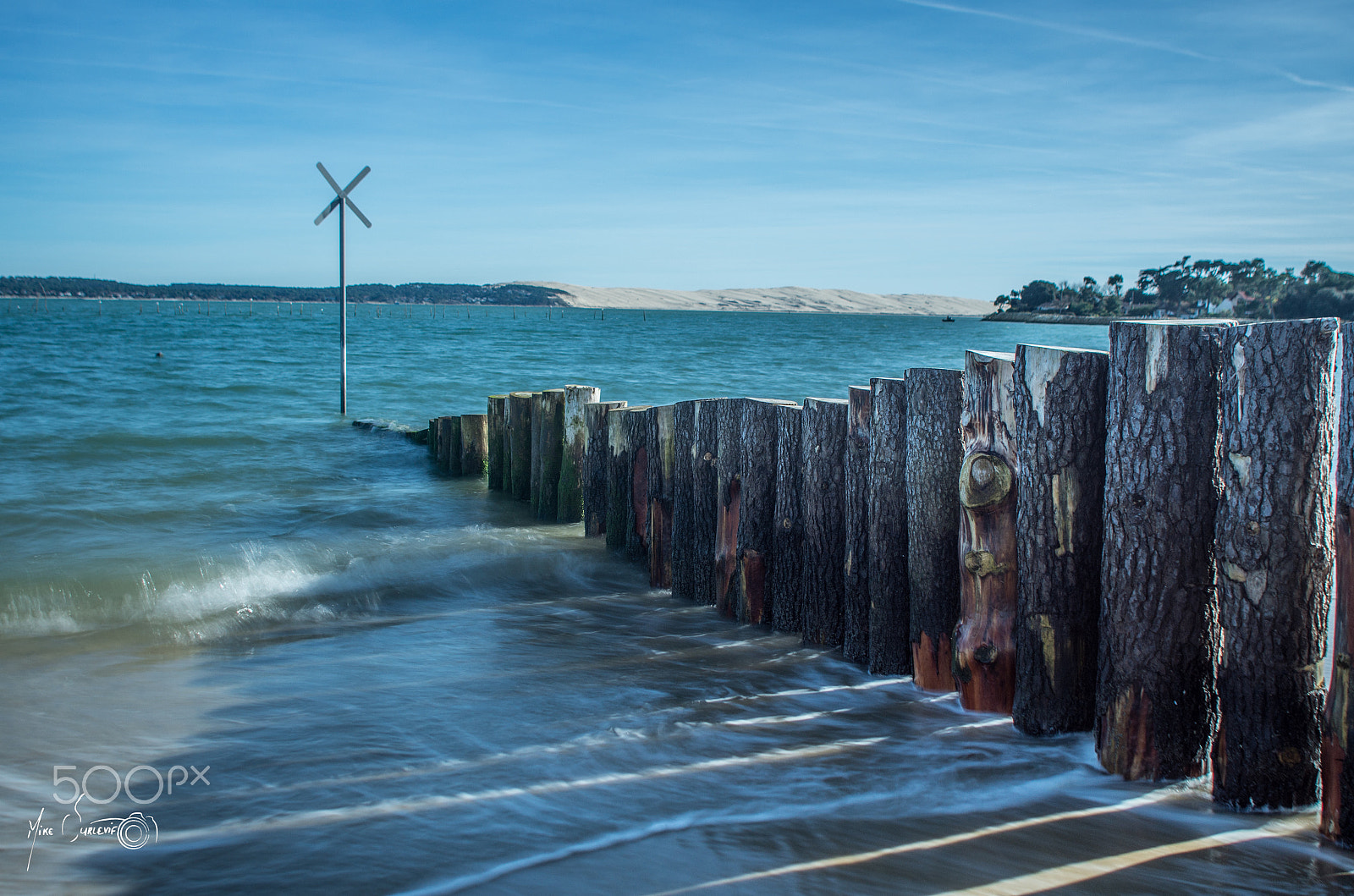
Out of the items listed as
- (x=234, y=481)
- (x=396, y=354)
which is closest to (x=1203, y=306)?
(x=396, y=354)

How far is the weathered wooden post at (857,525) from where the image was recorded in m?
4.57

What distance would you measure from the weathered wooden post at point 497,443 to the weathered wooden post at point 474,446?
959 mm

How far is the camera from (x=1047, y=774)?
347cm

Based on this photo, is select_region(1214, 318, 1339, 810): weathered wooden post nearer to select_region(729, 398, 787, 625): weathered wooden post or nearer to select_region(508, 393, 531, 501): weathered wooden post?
select_region(729, 398, 787, 625): weathered wooden post

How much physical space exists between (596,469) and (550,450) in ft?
3.48

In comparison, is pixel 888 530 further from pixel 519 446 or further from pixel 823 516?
pixel 519 446

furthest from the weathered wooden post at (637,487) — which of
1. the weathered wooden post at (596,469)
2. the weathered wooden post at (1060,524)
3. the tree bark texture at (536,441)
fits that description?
the weathered wooden post at (1060,524)

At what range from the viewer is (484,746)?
12.4ft

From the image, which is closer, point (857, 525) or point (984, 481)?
point (984, 481)

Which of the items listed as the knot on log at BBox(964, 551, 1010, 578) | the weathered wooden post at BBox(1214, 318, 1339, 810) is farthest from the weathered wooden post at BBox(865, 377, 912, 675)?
the weathered wooden post at BBox(1214, 318, 1339, 810)

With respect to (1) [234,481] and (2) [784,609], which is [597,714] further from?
(1) [234,481]

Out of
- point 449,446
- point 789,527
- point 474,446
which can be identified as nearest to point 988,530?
point 789,527

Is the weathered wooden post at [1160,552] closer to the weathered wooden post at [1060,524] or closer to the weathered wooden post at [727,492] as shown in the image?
the weathered wooden post at [1060,524]

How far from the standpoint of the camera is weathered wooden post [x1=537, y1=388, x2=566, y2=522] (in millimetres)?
8355
